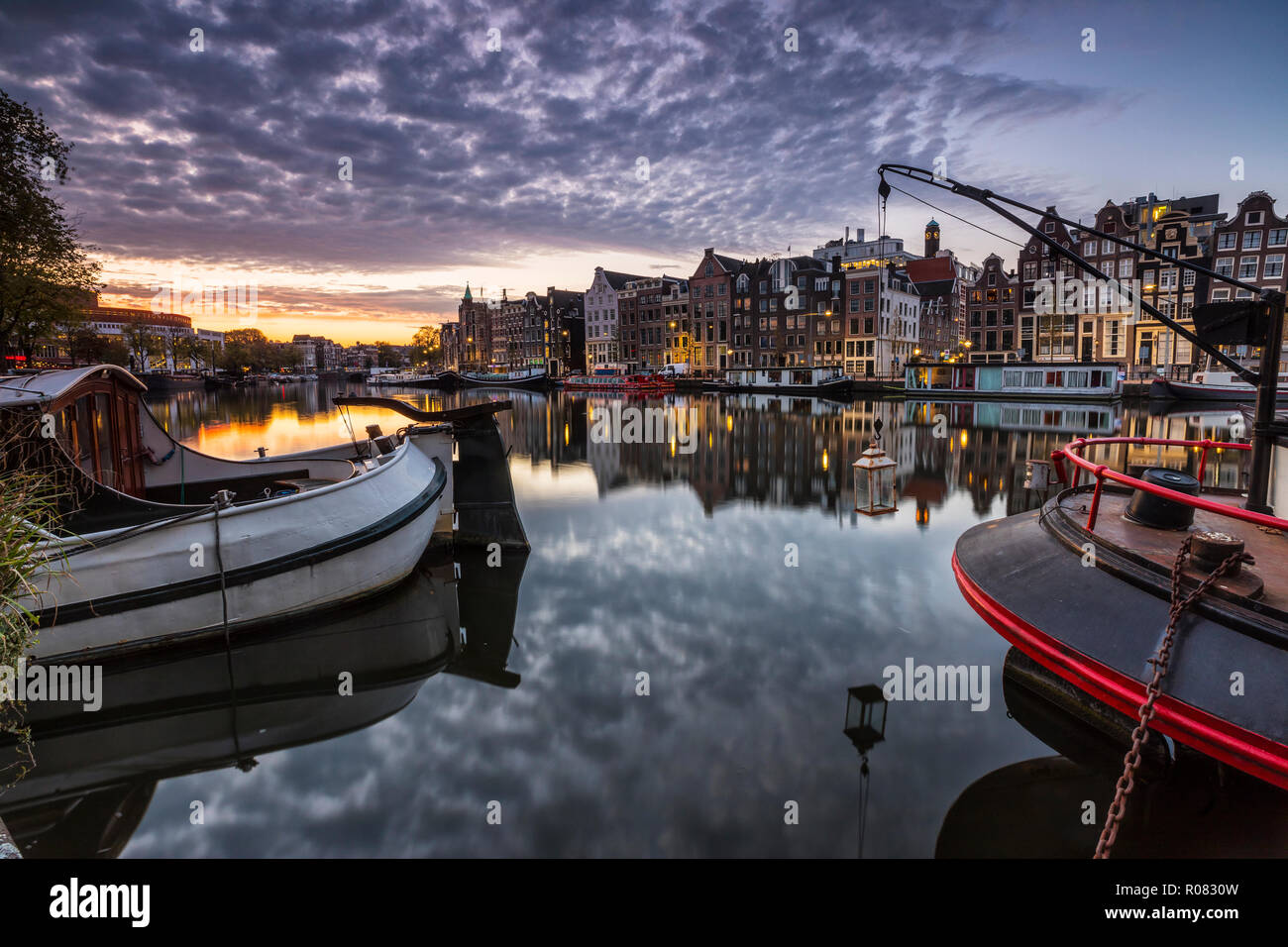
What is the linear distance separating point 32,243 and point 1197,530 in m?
38.0

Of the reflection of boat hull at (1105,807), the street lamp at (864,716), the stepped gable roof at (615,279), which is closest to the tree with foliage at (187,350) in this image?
the stepped gable roof at (615,279)

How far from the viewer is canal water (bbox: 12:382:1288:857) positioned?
16.6 feet

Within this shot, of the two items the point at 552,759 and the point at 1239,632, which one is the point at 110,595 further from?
the point at 1239,632

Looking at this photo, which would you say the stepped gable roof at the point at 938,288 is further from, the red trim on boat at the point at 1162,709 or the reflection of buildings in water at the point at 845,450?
the red trim on boat at the point at 1162,709

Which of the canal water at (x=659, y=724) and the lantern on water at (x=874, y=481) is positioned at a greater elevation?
the lantern on water at (x=874, y=481)

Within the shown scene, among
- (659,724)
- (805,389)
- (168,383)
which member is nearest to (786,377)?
(805,389)

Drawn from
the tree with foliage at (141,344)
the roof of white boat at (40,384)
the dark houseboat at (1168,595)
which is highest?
the tree with foliage at (141,344)

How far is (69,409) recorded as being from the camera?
885 centimetres

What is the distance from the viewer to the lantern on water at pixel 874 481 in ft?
37.7

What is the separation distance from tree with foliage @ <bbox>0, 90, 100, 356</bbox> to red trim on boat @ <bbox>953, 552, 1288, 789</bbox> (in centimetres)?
3528

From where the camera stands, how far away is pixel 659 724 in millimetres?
6582

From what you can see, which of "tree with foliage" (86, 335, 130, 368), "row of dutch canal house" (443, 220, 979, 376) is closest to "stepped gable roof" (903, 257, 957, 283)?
"row of dutch canal house" (443, 220, 979, 376)

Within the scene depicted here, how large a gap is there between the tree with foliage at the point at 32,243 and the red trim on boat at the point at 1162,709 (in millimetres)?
35281
